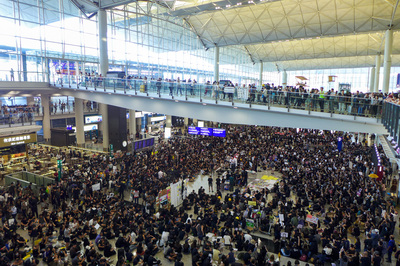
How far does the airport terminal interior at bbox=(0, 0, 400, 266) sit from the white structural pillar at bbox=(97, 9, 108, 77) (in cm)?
12

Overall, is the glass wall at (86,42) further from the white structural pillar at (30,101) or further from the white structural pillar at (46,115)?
the white structural pillar at (30,101)

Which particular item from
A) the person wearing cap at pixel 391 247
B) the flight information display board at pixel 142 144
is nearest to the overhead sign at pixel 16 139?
the flight information display board at pixel 142 144

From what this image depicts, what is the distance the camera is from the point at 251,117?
17.1 meters

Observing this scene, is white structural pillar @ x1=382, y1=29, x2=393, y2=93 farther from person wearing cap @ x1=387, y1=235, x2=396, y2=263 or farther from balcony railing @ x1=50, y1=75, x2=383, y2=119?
person wearing cap @ x1=387, y1=235, x2=396, y2=263

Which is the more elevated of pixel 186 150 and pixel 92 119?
pixel 92 119

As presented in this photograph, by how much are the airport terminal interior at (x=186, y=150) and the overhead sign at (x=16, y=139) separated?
0.08m

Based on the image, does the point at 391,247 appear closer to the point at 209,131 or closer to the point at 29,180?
the point at 209,131

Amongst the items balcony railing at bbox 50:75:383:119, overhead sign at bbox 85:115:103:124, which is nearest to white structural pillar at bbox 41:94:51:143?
overhead sign at bbox 85:115:103:124

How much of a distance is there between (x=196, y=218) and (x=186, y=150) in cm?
1208

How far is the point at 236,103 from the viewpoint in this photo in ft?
56.6

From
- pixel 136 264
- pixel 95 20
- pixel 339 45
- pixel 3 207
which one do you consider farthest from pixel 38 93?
pixel 339 45

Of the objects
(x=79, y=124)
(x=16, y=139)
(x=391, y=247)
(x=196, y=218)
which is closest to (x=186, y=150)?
(x=79, y=124)

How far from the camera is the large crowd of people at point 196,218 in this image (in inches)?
397

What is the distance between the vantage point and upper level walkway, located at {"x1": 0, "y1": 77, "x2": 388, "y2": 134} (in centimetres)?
1425
